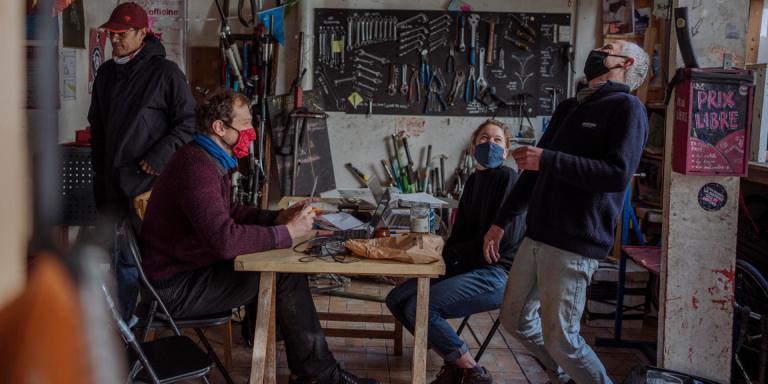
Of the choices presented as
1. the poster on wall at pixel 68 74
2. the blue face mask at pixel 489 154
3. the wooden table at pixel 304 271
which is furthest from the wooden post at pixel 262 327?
the poster on wall at pixel 68 74

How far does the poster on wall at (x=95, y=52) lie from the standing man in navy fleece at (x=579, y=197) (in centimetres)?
340

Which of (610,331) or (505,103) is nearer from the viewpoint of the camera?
(610,331)

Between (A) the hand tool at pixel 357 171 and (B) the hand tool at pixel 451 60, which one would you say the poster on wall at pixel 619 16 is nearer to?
(B) the hand tool at pixel 451 60

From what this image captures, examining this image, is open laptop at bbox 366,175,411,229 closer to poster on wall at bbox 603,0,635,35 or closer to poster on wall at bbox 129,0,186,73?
poster on wall at bbox 129,0,186,73

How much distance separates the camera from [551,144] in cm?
235

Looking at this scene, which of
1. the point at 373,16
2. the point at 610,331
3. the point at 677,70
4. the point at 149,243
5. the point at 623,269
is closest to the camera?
the point at 149,243

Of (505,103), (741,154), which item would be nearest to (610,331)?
(741,154)

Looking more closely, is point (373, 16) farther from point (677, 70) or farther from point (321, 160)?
point (677, 70)

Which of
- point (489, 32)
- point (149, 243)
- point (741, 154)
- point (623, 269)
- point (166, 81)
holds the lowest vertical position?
point (623, 269)

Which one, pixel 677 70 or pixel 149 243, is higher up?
pixel 677 70

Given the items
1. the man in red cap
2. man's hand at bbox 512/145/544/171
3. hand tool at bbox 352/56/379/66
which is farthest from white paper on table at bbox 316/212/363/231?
hand tool at bbox 352/56/379/66

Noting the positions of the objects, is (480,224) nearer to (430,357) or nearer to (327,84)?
(430,357)

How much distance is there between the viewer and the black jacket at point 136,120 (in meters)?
3.19

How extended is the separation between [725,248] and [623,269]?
3.12ft
